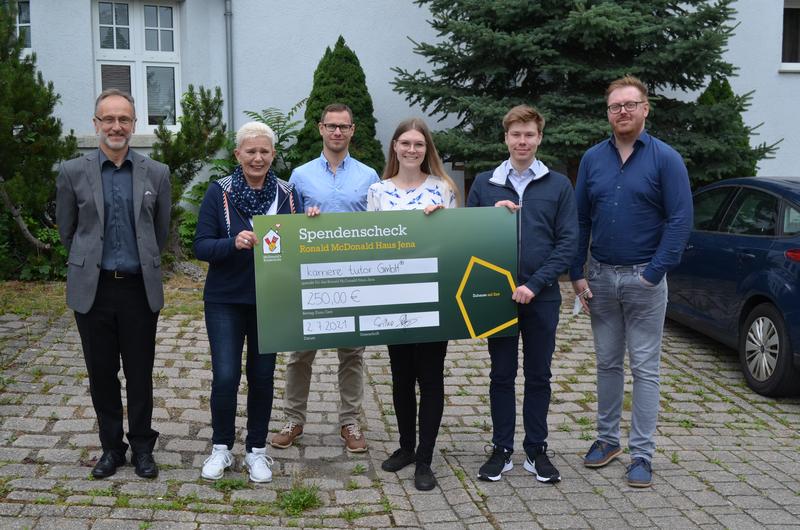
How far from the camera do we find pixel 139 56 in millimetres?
11242

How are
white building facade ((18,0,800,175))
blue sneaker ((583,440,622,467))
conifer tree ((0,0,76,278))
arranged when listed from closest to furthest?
blue sneaker ((583,440,622,467)), conifer tree ((0,0,76,278)), white building facade ((18,0,800,175))

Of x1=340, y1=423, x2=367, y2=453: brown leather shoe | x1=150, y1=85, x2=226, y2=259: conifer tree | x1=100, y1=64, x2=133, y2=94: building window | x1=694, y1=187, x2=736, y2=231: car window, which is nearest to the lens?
x1=340, y1=423, x2=367, y2=453: brown leather shoe

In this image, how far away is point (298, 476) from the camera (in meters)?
4.46

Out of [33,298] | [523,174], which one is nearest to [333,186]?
[523,174]

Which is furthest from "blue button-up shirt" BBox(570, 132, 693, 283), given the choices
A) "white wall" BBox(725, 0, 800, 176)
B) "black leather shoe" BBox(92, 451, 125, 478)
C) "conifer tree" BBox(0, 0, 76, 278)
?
"white wall" BBox(725, 0, 800, 176)

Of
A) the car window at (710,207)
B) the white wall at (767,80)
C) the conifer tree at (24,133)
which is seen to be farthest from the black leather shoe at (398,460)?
the white wall at (767,80)

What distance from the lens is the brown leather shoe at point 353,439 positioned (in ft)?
15.9

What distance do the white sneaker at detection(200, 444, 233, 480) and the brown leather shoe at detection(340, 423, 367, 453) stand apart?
2.51 ft

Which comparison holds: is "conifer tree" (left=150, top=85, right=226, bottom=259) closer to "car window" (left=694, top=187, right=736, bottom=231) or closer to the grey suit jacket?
the grey suit jacket

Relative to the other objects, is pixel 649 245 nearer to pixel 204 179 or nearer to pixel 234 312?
pixel 234 312

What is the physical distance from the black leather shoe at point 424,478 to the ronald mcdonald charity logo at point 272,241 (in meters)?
1.44

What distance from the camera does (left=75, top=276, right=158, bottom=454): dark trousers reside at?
4.14 meters

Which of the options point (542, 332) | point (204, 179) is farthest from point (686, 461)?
point (204, 179)

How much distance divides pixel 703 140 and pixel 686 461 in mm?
5614
